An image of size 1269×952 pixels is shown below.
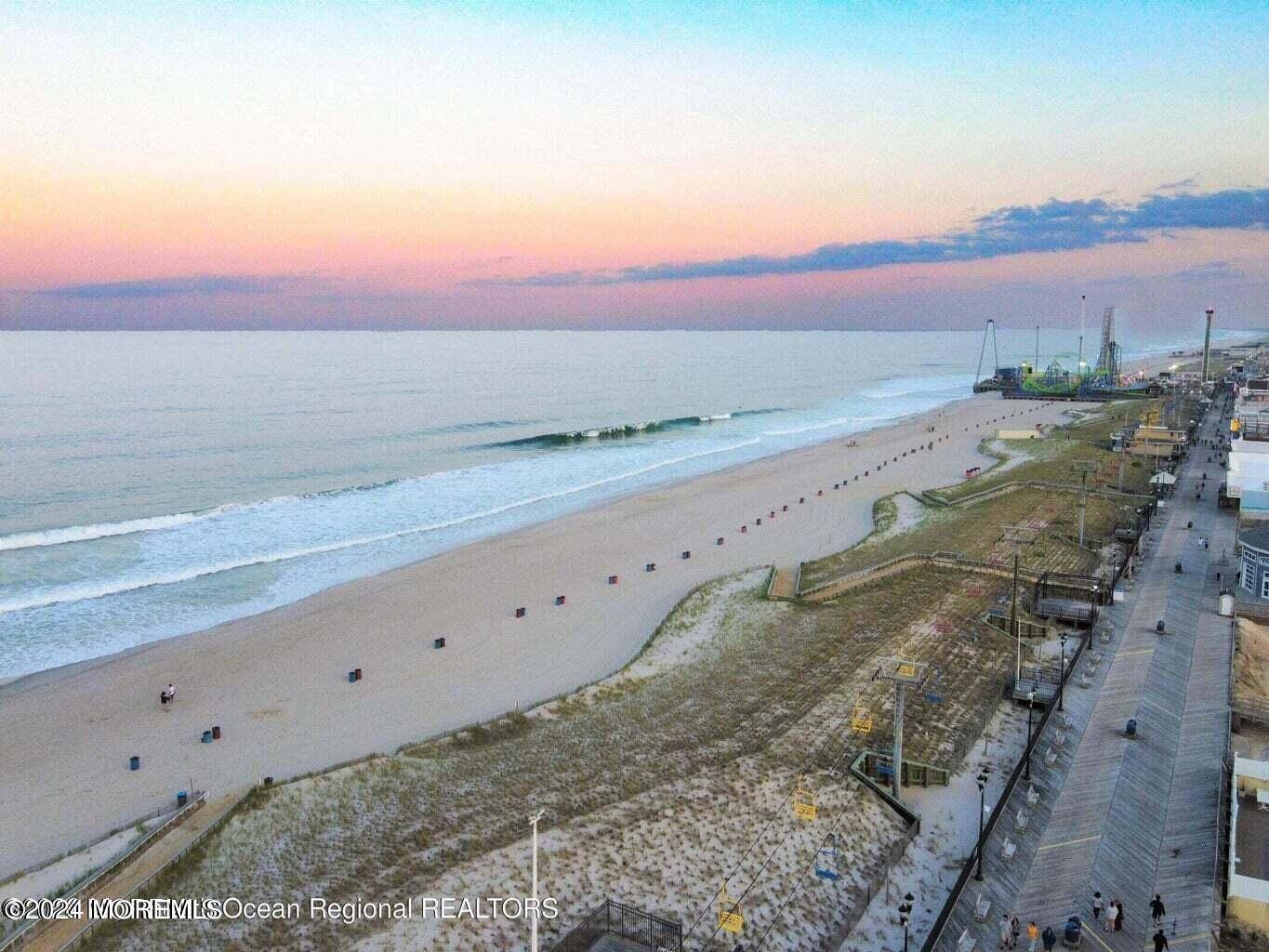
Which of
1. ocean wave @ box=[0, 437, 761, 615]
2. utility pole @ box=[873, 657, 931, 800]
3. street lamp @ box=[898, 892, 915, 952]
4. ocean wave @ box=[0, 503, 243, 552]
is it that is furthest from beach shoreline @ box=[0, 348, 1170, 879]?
ocean wave @ box=[0, 503, 243, 552]

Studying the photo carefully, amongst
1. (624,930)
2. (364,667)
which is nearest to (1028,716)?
(624,930)

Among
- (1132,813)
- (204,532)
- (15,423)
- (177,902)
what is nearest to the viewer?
(177,902)

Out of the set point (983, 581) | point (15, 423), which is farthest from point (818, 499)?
point (15, 423)

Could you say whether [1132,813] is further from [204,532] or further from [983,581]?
[204,532]

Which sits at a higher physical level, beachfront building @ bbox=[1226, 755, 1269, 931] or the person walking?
beachfront building @ bbox=[1226, 755, 1269, 931]

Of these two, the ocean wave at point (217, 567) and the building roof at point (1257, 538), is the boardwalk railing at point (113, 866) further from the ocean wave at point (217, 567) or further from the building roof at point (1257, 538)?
the building roof at point (1257, 538)

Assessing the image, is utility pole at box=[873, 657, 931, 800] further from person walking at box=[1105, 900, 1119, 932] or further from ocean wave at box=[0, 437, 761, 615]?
ocean wave at box=[0, 437, 761, 615]

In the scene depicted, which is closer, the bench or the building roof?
the bench
